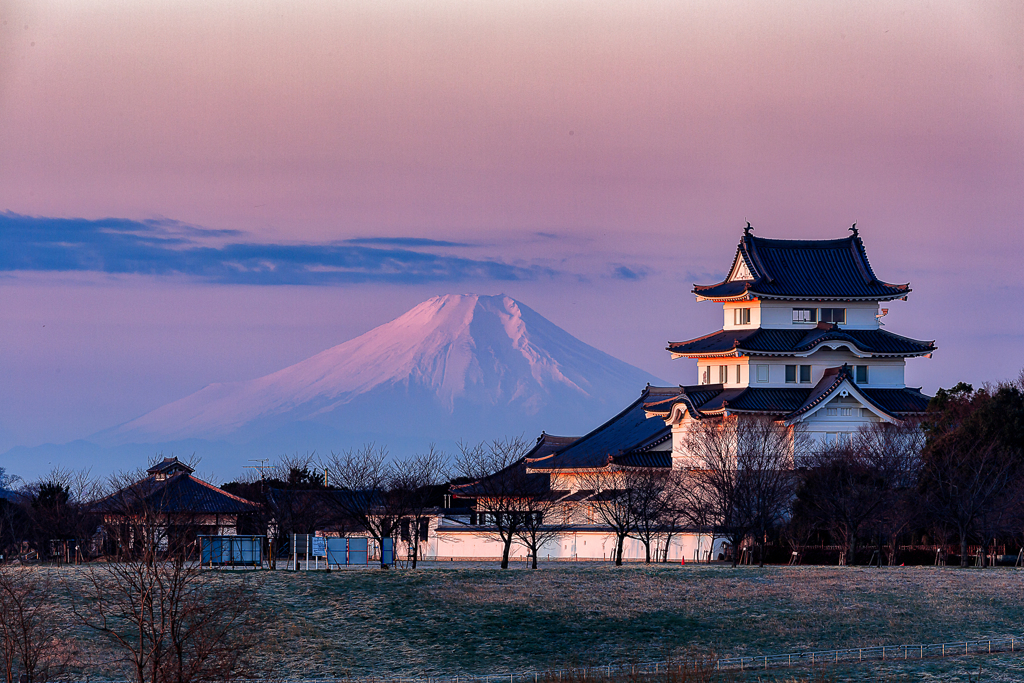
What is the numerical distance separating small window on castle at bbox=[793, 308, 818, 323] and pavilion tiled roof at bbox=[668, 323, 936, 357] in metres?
0.68

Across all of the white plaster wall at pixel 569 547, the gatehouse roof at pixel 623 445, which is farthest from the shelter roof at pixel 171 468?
the gatehouse roof at pixel 623 445

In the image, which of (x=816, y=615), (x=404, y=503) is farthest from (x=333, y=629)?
(x=404, y=503)

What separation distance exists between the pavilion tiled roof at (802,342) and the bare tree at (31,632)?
34.7 metres

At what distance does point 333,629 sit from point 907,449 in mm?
28802

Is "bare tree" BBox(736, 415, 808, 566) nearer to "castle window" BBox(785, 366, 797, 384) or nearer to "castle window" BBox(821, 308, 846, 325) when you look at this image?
"castle window" BBox(785, 366, 797, 384)

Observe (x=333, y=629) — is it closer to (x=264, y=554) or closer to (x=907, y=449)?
(x=264, y=554)

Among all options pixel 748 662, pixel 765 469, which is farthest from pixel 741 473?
pixel 748 662

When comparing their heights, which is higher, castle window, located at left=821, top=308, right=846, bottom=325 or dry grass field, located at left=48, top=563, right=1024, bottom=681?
castle window, located at left=821, top=308, right=846, bottom=325

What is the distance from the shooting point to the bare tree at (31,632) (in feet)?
100

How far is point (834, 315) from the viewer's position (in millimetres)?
68062

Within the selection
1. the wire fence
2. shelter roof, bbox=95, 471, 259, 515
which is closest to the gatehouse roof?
shelter roof, bbox=95, 471, 259, 515

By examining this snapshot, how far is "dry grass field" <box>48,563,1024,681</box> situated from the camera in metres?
35.0

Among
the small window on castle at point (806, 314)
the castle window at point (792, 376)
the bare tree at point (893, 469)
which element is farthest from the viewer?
the small window on castle at point (806, 314)

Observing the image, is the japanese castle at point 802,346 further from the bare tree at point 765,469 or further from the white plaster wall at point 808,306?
the bare tree at point 765,469
